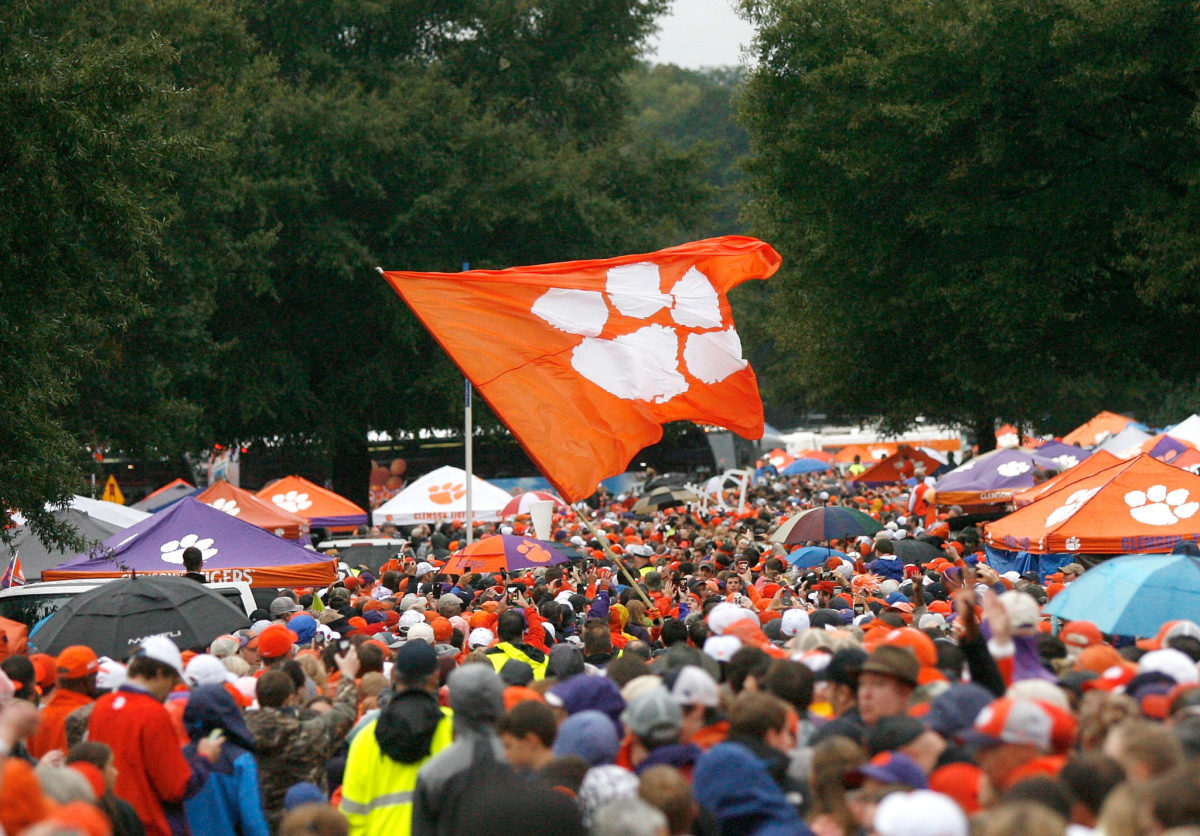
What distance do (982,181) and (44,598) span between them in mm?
17576

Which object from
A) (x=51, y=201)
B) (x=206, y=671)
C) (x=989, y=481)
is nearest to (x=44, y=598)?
(x=51, y=201)

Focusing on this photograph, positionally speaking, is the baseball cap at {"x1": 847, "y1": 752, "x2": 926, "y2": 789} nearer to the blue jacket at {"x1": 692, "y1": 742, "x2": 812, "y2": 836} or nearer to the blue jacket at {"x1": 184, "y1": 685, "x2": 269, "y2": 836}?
the blue jacket at {"x1": 692, "y1": 742, "x2": 812, "y2": 836}

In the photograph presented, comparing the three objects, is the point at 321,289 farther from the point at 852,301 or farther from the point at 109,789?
the point at 109,789

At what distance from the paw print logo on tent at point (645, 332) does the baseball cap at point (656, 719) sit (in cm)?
699

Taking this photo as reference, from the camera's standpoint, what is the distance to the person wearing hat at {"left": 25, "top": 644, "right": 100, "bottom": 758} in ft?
23.0

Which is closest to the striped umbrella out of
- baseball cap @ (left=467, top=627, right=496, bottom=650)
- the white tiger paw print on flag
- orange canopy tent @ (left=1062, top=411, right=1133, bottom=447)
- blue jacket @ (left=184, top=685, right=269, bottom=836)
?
the white tiger paw print on flag

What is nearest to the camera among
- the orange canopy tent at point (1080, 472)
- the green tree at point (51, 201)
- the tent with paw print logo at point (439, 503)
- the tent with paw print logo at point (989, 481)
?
the green tree at point (51, 201)

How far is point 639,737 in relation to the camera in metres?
5.52

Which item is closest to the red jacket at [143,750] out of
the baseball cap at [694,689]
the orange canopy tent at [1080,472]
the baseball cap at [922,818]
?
the baseball cap at [694,689]

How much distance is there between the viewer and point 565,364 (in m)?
12.3

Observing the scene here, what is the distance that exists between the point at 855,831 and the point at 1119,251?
21.4m

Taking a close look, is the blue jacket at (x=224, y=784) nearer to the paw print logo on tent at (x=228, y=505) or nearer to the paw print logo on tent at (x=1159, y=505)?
the paw print logo on tent at (x=1159, y=505)

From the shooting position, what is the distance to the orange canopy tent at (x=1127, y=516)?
13.6m

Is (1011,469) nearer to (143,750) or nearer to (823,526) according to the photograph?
(823,526)
